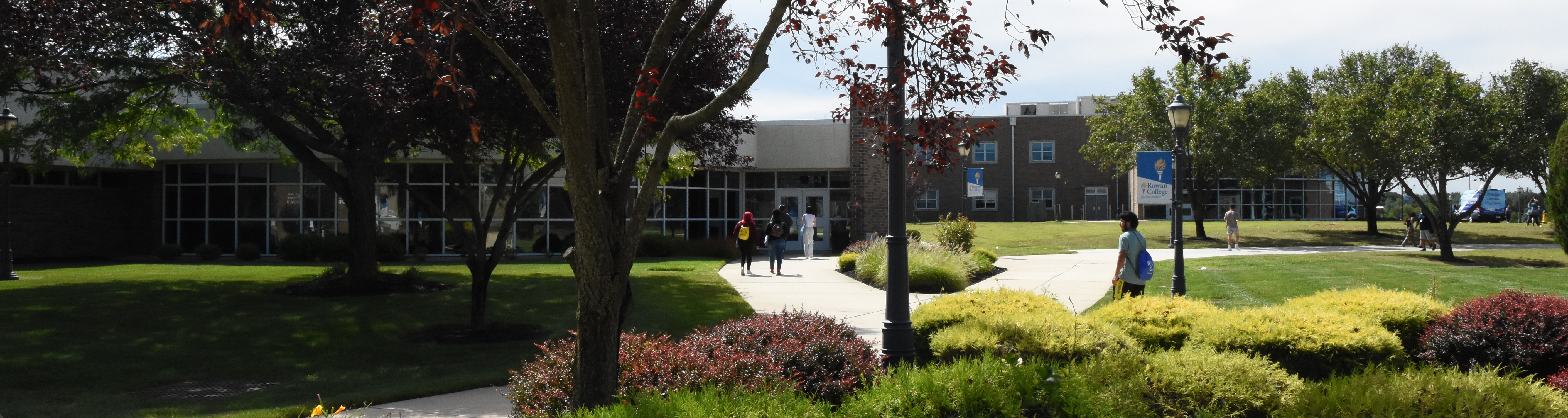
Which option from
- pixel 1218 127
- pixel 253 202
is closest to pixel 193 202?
pixel 253 202

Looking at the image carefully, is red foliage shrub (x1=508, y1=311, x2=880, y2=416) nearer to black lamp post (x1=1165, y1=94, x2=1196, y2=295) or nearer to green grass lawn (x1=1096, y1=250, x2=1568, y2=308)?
black lamp post (x1=1165, y1=94, x2=1196, y2=295)

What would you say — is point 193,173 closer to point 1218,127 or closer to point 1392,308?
point 1392,308

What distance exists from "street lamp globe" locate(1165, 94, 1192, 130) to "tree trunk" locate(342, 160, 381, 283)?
1182 centimetres

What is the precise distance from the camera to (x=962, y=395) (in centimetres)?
452

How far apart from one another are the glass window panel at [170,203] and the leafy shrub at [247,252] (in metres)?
3.23

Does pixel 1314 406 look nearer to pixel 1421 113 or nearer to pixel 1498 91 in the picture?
pixel 1421 113

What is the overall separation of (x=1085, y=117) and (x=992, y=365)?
5339 cm

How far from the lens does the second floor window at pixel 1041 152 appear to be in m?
56.7

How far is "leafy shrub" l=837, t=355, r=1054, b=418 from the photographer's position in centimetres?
450

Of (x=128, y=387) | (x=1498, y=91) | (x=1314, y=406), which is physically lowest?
(x=128, y=387)

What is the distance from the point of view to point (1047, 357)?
608cm

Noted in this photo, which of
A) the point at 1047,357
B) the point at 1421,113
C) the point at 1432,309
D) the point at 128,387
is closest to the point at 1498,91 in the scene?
the point at 1421,113

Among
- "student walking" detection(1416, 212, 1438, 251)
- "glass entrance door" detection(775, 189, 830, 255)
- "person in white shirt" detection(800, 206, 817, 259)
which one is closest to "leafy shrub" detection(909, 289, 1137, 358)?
"person in white shirt" detection(800, 206, 817, 259)

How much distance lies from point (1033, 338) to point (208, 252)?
24471 mm
